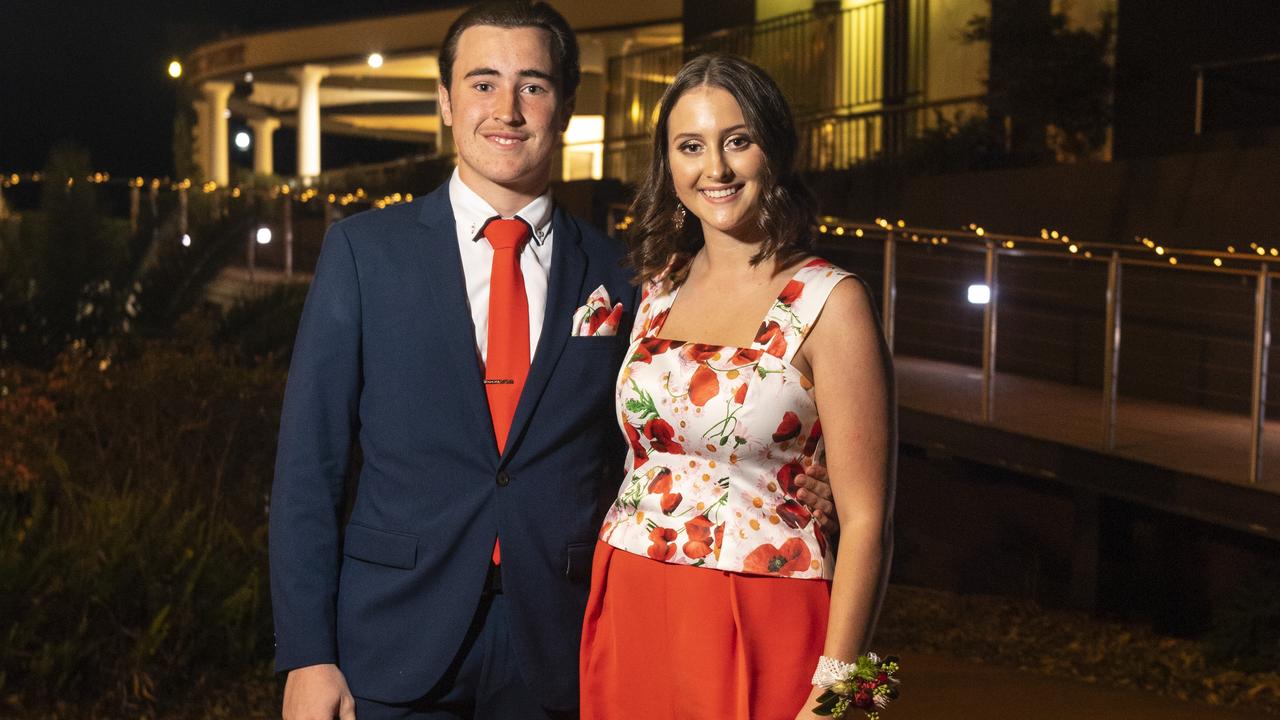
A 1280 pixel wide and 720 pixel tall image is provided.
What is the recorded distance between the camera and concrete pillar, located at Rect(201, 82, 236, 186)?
34188 millimetres

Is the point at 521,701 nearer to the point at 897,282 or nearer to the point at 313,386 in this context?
the point at 313,386

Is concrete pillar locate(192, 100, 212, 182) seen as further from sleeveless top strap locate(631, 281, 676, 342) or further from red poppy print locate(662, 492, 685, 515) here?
red poppy print locate(662, 492, 685, 515)

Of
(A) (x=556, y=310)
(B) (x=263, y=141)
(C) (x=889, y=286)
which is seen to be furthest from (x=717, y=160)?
(B) (x=263, y=141)

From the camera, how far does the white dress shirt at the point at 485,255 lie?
2.82 m

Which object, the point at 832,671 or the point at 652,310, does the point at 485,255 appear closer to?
the point at 652,310

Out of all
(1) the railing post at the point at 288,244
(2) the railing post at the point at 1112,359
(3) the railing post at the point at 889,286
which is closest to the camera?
(2) the railing post at the point at 1112,359

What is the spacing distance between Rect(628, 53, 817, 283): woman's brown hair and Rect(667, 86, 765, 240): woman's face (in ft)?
0.05

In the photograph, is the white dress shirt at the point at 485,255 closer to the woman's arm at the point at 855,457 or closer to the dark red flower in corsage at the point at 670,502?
the dark red flower in corsage at the point at 670,502

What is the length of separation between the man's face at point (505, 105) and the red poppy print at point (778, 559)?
85 cm

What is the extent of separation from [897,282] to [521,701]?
27.3 ft

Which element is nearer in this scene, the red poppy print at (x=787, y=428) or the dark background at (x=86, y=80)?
the red poppy print at (x=787, y=428)

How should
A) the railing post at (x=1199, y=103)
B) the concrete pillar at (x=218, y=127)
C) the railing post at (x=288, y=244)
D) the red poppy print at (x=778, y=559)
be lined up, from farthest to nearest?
the concrete pillar at (x=218, y=127) < the railing post at (x=288, y=244) < the railing post at (x=1199, y=103) < the red poppy print at (x=778, y=559)

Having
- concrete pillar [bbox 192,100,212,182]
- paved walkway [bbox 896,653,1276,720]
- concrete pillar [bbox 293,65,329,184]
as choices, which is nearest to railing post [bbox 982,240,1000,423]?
paved walkway [bbox 896,653,1276,720]

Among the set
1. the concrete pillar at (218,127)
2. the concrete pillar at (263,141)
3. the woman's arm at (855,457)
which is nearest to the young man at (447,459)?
the woman's arm at (855,457)
